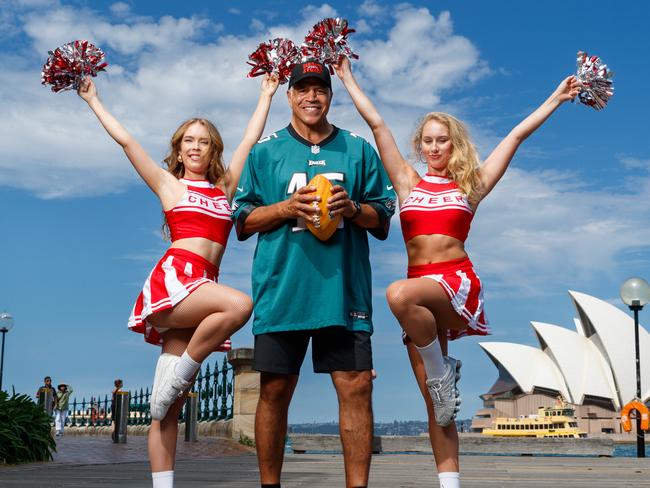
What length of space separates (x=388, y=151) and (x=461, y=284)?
714mm

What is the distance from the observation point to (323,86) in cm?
370

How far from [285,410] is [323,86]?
4.72 ft

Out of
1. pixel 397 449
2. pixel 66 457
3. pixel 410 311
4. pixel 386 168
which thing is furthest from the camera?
pixel 397 449

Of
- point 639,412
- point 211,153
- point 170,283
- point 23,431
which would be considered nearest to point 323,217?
point 170,283

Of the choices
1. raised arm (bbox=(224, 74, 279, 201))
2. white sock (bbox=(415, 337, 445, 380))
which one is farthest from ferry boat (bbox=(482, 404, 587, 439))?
white sock (bbox=(415, 337, 445, 380))

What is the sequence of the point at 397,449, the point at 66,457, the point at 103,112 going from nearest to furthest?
the point at 103,112, the point at 66,457, the point at 397,449

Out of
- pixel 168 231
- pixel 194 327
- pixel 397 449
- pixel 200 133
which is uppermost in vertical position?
pixel 200 133

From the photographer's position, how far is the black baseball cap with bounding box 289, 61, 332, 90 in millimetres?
3672

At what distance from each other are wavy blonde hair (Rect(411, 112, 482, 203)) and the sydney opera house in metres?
43.7

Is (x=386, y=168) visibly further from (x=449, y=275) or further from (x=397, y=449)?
(x=397, y=449)

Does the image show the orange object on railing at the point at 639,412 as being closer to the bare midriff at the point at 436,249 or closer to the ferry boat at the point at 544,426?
the bare midriff at the point at 436,249

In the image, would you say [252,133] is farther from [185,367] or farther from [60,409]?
[60,409]

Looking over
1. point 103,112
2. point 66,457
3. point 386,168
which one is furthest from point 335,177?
point 66,457

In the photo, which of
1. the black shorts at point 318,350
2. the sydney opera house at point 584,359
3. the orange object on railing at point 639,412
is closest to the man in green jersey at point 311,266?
the black shorts at point 318,350
